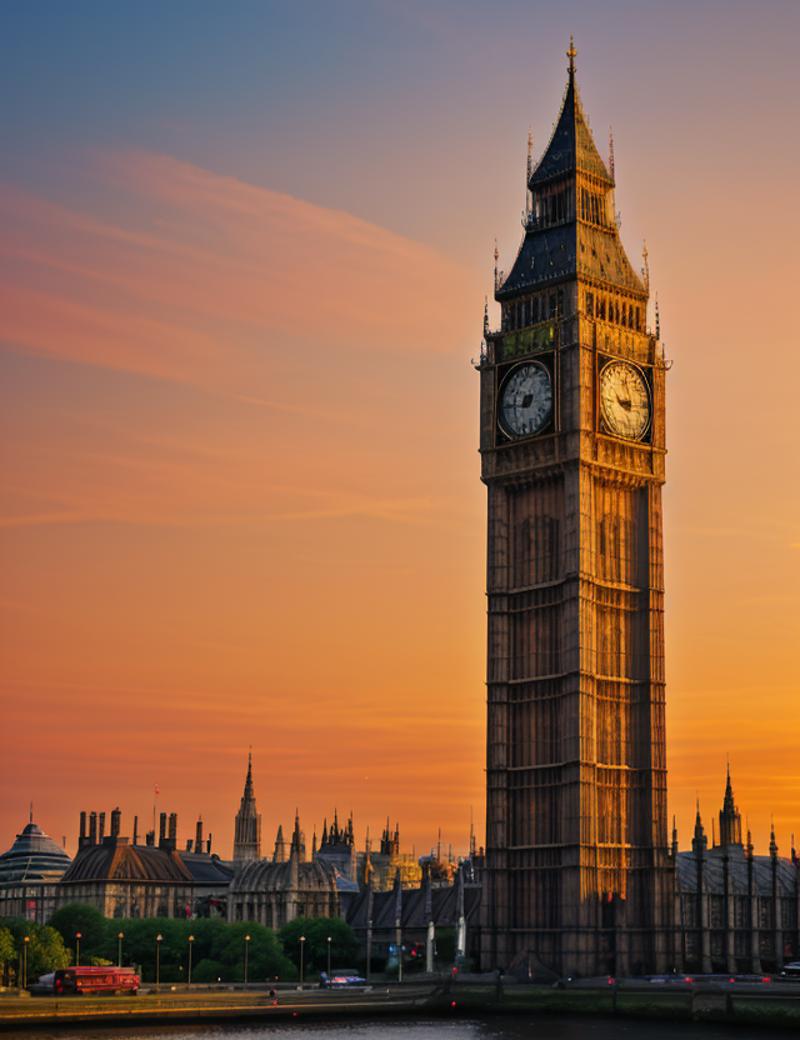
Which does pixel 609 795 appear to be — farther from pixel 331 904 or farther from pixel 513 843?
pixel 331 904

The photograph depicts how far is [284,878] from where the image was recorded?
177625 mm

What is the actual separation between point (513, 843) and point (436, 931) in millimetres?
33874

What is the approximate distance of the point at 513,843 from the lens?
379 ft

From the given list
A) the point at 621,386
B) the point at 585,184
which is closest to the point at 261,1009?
the point at 621,386

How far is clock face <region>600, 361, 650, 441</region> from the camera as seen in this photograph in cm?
11956

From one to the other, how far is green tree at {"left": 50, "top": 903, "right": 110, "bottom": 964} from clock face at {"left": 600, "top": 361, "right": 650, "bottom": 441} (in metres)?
69.9

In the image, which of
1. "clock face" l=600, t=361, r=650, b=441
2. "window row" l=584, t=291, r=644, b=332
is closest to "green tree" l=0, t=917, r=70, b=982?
"clock face" l=600, t=361, r=650, b=441

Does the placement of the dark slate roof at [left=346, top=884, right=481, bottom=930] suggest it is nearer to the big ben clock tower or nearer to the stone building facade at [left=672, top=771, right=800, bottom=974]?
the stone building facade at [left=672, top=771, right=800, bottom=974]

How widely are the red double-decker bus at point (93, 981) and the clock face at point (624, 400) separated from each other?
5012 centimetres

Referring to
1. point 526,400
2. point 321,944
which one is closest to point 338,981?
point 321,944

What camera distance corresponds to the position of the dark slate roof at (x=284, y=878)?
177 meters

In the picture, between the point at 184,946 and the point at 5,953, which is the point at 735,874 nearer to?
the point at 184,946

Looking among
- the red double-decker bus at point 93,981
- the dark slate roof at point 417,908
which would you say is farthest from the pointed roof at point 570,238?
the red double-decker bus at point 93,981

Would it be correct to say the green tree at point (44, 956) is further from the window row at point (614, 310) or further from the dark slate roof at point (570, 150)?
the dark slate roof at point (570, 150)
